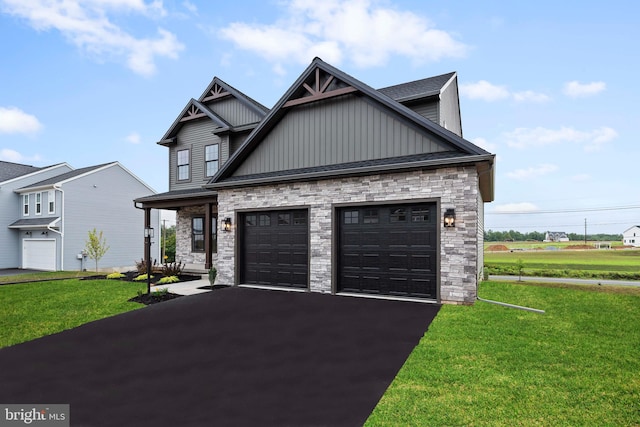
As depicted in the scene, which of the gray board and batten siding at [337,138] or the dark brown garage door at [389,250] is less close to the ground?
the gray board and batten siding at [337,138]

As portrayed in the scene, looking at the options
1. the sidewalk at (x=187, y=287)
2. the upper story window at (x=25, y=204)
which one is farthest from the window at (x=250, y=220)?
the upper story window at (x=25, y=204)

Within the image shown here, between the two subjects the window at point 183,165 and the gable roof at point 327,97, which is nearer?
the gable roof at point 327,97

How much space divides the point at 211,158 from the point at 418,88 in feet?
33.0

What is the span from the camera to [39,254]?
2144 centimetres

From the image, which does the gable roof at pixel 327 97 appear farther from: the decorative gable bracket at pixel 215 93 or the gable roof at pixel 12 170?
the gable roof at pixel 12 170

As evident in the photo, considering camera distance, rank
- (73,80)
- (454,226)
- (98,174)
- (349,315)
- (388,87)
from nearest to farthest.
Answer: (349,315) < (454,226) < (388,87) < (73,80) < (98,174)

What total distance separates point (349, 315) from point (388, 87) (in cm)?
1078

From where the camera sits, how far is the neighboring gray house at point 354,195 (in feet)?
25.6

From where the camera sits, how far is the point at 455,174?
7.78 meters

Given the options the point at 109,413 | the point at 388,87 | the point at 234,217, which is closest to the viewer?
the point at 109,413

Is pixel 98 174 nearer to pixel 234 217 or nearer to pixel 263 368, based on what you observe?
pixel 234 217

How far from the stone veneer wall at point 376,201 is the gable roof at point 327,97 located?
14.0 inches

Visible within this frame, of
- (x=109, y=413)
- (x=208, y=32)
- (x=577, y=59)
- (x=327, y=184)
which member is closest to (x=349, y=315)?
(x=327, y=184)

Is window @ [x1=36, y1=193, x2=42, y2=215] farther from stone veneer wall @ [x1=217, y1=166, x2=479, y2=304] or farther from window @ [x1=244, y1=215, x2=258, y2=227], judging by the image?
window @ [x1=244, y1=215, x2=258, y2=227]
